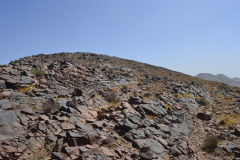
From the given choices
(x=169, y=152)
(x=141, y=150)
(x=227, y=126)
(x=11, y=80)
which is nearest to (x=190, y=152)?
(x=169, y=152)

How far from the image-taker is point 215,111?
1700cm

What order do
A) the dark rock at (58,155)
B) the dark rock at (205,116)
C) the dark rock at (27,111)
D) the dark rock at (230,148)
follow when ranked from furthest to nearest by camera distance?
the dark rock at (205,116), the dark rock at (230,148), the dark rock at (27,111), the dark rock at (58,155)

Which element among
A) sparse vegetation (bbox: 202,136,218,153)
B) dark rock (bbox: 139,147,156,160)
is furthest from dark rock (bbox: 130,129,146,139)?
sparse vegetation (bbox: 202,136,218,153)

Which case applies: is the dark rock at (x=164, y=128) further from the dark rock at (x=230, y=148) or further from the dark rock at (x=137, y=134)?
the dark rock at (x=230, y=148)

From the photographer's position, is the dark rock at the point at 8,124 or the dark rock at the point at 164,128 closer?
the dark rock at the point at 8,124

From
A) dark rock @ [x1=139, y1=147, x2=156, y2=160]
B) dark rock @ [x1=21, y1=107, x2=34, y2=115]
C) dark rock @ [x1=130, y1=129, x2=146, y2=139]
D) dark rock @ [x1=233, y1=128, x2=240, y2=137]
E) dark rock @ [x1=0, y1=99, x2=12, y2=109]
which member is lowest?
dark rock @ [x1=139, y1=147, x2=156, y2=160]

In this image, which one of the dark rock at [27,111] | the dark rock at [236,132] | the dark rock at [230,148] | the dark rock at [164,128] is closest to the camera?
the dark rock at [27,111]

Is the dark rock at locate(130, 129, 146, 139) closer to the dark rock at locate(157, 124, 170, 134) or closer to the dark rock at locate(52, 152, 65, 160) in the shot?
the dark rock at locate(157, 124, 170, 134)

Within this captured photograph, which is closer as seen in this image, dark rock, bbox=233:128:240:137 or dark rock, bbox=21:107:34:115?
dark rock, bbox=21:107:34:115

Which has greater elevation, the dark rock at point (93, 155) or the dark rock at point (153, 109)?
the dark rock at point (153, 109)

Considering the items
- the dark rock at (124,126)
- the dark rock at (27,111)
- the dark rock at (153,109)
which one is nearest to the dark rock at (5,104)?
the dark rock at (27,111)

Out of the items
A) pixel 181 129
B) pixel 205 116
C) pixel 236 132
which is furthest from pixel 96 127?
pixel 205 116

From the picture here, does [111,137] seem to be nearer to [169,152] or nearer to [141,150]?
[141,150]

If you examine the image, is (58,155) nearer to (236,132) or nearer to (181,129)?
(181,129)
